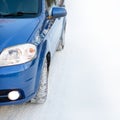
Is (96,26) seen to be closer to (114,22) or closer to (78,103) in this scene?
(114,22)

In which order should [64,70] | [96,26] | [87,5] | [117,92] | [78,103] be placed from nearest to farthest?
[78,103] < [117,92] < [64,70] < [96,26] < [87,5]

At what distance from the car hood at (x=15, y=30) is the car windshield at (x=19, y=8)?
0.19 meters

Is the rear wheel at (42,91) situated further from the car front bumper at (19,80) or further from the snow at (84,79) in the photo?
the car front bumper at (19,80)

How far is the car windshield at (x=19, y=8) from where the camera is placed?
15.5 feet

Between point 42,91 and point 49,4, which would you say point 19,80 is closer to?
point 42,91

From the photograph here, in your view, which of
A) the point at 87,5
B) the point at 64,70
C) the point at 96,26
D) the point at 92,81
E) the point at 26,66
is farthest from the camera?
the point at 87,5

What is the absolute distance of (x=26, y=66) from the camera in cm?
398

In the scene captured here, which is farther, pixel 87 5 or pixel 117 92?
pixel 87 5

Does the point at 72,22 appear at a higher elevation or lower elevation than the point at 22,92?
lower

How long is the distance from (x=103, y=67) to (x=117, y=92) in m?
1.17

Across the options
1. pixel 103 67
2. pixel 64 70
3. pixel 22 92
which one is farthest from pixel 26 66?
pixel 103 67

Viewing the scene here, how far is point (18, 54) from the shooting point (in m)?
4.04

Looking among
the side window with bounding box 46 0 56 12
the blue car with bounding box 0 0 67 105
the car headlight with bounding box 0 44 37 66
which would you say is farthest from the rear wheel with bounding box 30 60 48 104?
the side window with bounding box 46 0 56 12

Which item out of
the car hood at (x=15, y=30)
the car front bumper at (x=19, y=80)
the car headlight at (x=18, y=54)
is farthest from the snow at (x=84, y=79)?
the car hood at (x=15, y=30)
